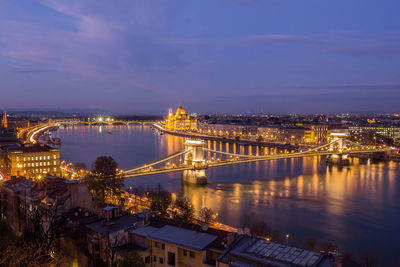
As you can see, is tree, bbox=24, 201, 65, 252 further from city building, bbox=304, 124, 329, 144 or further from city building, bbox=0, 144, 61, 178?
city building, bbox=304, 124, 329, 144

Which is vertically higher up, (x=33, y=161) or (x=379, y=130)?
(x=379, y=130)

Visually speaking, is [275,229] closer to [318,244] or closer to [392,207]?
[318,244]

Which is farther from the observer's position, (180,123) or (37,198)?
(180,123)

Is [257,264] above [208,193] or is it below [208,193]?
above

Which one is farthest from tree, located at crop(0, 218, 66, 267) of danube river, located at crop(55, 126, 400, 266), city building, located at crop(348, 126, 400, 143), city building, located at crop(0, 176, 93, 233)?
city building, located at crop(348, 126, 400, 143)

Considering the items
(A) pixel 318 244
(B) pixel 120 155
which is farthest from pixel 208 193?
(B) pixel 120 155

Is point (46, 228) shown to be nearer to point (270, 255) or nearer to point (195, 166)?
point (270, 255)

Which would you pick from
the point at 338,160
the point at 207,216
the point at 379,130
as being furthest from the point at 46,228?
the point at 379,130
